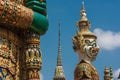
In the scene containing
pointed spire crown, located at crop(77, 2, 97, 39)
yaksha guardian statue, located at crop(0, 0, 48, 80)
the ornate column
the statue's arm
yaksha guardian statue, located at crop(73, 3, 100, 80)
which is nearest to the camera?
the statue's arm

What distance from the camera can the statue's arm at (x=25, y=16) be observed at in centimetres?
1205

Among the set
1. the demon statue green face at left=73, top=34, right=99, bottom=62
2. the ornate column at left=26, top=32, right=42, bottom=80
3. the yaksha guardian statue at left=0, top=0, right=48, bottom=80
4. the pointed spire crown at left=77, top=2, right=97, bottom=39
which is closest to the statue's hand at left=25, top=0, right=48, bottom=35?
the yaksha guardian statue at left=0, top=0, right=48, bottom=80

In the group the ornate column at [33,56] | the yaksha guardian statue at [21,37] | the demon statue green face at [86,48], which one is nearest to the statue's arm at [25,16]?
the yaksha guardian statue at [21,37]

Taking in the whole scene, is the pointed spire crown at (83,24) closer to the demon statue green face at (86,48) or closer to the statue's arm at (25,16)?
the demon statue green face at (86,48)

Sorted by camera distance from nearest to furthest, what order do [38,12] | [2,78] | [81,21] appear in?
[2,78], [38,12], [81,21]

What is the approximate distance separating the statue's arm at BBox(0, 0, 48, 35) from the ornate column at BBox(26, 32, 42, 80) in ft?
0.88

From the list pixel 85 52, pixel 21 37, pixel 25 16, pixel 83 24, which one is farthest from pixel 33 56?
pixel 83 24

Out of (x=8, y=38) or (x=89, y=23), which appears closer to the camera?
(x=8, y=38)

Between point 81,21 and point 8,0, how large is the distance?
3142 millimetres

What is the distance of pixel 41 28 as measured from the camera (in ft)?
42.0

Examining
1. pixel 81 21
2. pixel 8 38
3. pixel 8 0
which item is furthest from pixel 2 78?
pixel 81 21

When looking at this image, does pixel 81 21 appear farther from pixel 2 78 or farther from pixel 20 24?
pixel 2 78

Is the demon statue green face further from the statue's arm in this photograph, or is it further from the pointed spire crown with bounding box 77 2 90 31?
the statue's arm

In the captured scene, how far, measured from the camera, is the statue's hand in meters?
12.7
